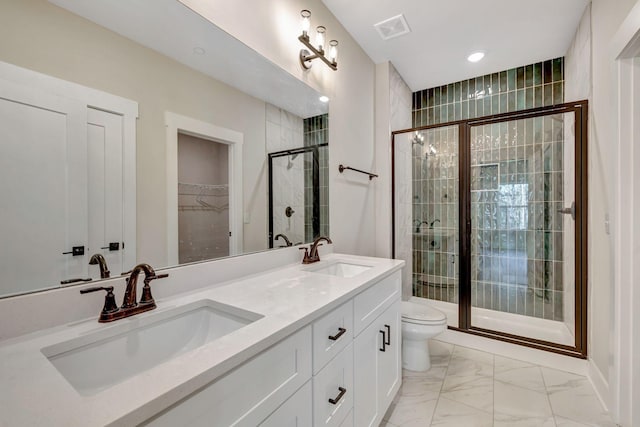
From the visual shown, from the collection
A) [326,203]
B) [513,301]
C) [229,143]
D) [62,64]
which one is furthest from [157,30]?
[513,301]

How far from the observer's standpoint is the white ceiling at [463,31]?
1.92 metres

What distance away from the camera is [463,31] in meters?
2.18

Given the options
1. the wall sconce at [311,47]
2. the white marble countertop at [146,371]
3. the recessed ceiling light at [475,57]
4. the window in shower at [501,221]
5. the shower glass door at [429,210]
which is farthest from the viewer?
the shower glass door at [429,210]

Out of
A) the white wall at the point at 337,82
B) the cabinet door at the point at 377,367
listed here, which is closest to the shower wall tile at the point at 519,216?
the white wall at the point at 337,82

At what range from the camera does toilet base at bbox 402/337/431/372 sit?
199 centimetres

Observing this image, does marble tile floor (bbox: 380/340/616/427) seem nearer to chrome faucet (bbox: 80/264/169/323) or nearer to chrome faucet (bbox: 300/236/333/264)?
chrome faucet (bbox: 300/236/333/264)

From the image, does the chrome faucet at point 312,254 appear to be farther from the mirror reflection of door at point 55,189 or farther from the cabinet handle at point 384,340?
the mirror reflection of door at point 55,189

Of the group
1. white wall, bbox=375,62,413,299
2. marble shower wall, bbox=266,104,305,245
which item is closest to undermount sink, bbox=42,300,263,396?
marble shower wall, bbox=266,104,305,245

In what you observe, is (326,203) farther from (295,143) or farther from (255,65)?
(255,65)

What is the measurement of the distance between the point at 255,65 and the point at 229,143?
1.43ft

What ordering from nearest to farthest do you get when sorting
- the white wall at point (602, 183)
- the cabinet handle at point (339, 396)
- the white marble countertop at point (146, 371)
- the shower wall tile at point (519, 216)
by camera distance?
the white marble countertop at point (146, 371) < the cabinet handle at point (339, 396) < the white wall at point (602, 183) < the shower wall tile at point (519, 216)

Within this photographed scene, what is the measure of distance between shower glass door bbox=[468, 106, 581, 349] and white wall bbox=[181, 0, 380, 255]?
3.07 ft

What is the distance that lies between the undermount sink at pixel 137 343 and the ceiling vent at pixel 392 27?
2.22 m

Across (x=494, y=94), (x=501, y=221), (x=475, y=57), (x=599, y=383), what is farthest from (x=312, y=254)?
(x=494, y=94)
